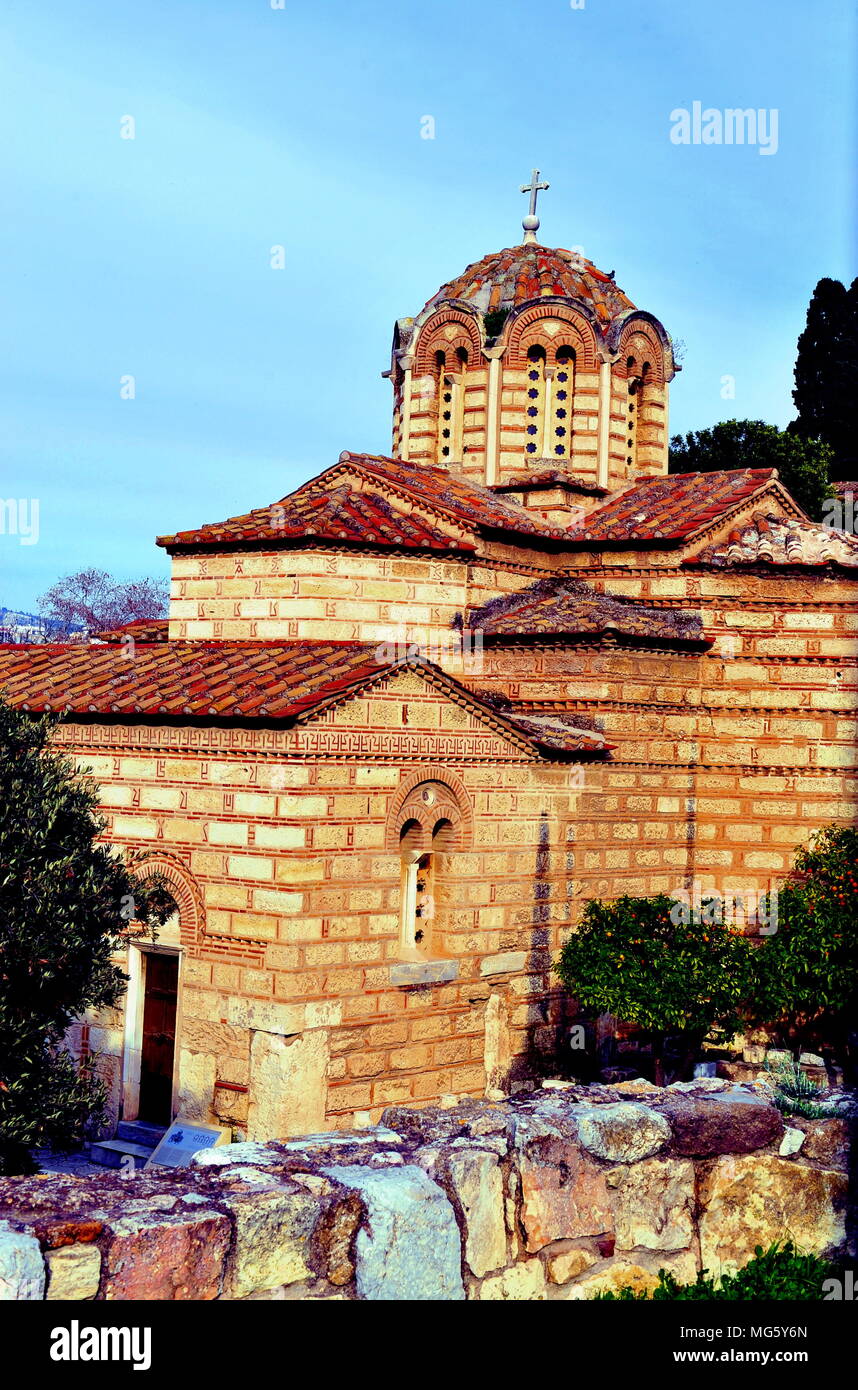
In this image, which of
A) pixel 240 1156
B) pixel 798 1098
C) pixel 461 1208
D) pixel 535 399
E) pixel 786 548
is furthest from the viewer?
pixel 535 399

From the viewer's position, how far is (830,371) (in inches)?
1310

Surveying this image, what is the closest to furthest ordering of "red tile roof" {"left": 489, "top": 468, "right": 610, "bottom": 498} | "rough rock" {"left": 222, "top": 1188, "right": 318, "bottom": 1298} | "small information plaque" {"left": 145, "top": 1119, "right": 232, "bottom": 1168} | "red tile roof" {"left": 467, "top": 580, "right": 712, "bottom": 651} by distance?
1. "rough rock" {"left": 222, "top": 1188, "right": 318, "bottom": 1298}
2. "small information plaque" {"left": 145, "top": 1119, "right": 232, "bottom": 1168}
3. "red tile roof" {"left": 467, "top": 580, "right": 712, "bottom": 651}
4. "red tile roof" {"left": 489, "top": 468, "right": 610, "bottom": 498}

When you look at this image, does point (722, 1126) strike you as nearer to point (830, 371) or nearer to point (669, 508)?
point (669, 508)

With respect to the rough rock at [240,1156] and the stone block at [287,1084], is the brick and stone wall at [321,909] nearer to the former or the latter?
the stone block at [287,1084]

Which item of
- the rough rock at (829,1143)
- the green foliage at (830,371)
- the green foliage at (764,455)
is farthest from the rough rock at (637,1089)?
the green foliage at (830,371)

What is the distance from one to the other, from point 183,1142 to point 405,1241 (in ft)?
24.1

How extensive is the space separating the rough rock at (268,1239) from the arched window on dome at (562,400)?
45.1ft

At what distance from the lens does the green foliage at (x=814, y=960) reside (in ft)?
40.5

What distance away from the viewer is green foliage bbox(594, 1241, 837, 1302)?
490 cm

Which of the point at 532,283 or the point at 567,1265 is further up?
the point at 532,283

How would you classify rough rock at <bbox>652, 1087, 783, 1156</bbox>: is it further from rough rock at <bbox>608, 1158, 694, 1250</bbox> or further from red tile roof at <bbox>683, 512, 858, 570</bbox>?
red tile roof at <bbox>683, 512, 858, 570</bbox>

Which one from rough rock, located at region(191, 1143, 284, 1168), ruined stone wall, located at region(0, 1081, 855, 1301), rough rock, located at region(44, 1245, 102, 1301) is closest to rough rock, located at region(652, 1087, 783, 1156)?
ruined stone wall, located at region(0, 1081, 855, 1301)

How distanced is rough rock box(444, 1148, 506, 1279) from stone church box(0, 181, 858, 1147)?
6.32 m

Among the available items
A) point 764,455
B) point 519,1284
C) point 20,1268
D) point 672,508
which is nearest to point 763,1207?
point 519,1284
